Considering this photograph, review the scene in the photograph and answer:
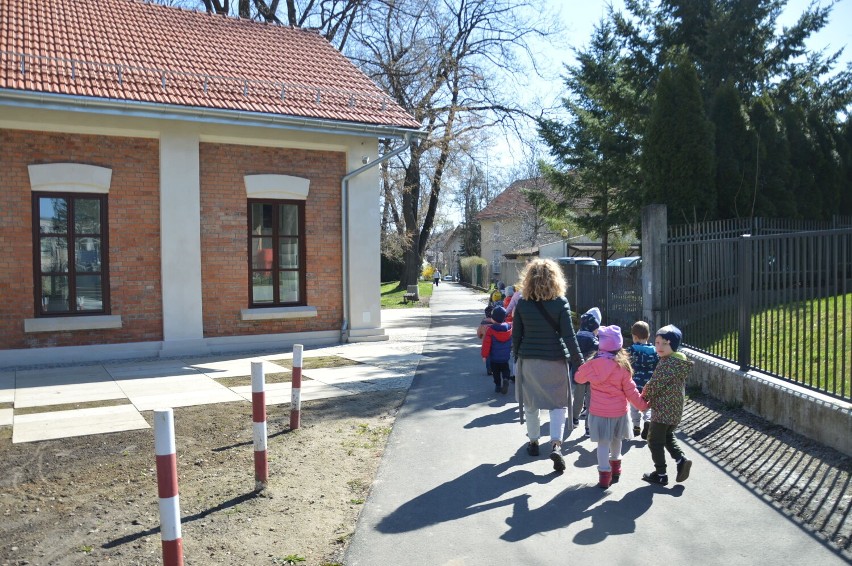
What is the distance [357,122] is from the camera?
13594 mm

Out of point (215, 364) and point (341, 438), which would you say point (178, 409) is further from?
point (215, 364)

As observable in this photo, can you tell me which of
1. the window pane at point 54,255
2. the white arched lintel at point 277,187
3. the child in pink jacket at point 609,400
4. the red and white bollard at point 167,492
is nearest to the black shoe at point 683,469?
the child in pink jacket at point 609,400

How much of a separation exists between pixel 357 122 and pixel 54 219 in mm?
5592

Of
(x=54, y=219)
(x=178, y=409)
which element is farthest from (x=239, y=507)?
(x=54, y=219)

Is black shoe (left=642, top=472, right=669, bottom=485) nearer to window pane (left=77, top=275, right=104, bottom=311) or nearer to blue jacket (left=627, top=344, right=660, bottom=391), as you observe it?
blue jacket (left=627, top=344, right=660, bottom=391)

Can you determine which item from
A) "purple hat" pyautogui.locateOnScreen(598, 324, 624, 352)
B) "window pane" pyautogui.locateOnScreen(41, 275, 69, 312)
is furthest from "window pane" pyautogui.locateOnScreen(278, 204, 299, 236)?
"purple hat" pyautogui.locateOnScreen(598, 324, 624, 352)

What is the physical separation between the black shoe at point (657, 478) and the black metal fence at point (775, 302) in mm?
1894

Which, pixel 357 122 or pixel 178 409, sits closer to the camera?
pixel 178 409

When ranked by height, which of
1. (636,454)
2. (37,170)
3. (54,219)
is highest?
(37,170)

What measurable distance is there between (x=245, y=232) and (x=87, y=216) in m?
2.71

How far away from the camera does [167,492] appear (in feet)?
11.8

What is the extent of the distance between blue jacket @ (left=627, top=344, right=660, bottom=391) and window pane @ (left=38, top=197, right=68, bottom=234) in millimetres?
9726

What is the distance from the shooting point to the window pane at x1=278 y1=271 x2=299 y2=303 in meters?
14.0

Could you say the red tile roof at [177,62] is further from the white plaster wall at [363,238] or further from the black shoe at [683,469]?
the black shoe at [683,469]
